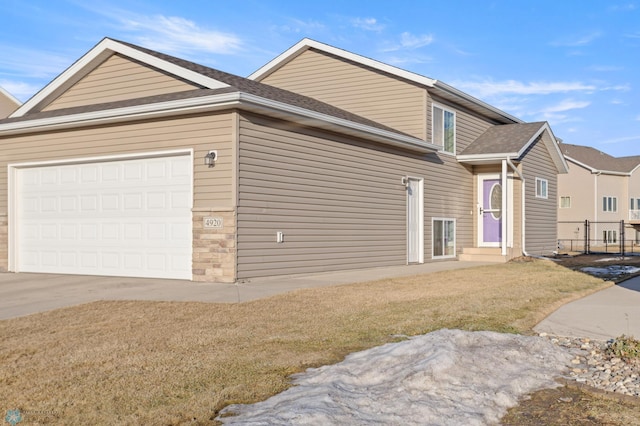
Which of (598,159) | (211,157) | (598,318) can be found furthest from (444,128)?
(598,159)

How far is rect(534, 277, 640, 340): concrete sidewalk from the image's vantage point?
23.4 feet

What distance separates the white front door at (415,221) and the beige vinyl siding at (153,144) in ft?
23.5

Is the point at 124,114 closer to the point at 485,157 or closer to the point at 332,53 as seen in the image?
the point at 332,53

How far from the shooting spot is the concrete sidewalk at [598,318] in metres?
7.12

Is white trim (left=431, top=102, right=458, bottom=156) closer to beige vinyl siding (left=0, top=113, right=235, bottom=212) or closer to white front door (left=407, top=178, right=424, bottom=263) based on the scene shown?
white front door (left=407, top=178, right=424, bottom=263)

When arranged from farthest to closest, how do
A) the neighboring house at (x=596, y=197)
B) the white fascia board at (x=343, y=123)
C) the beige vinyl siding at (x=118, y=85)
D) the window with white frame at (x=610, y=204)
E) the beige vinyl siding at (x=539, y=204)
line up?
the window with white frame at (x=610, y=204)
the neighboring house at (x=596, y=197)
the beige vinyl siding at (x=539, y=204)
the beige vinyl siding at (x=118, y=85)
the white fascia board at (x=343, y=123)

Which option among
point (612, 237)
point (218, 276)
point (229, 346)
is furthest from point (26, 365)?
point (612, 237)

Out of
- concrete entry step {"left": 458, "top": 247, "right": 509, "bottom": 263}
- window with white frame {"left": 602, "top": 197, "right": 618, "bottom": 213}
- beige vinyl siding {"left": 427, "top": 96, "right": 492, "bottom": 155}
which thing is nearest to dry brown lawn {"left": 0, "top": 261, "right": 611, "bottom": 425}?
concrete entry step {"left": 458, "top": 247, "right": 509, "bottom": 263}

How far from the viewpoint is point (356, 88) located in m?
20.0

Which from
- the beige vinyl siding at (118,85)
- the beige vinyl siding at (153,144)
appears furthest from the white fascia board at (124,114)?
the beige vinyl siding at (118,85)

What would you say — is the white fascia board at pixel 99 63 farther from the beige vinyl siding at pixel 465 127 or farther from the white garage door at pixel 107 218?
the beige vinyl siding at pixel 465 127

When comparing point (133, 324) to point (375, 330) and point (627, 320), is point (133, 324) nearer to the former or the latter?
point (375, 330)

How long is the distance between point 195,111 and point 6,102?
1853cm

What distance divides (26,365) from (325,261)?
9.29m
